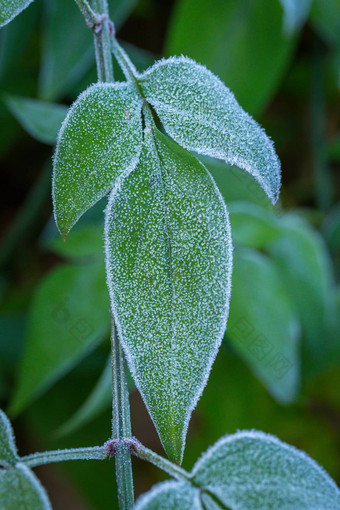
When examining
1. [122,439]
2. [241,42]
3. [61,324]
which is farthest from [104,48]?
[241,42]

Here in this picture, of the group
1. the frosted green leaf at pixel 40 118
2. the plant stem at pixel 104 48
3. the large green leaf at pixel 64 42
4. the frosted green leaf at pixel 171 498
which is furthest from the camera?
the large green leaf at pixel 64 42

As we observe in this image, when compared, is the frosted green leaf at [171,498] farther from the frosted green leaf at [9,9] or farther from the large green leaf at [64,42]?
the large green leaf at [64,42]

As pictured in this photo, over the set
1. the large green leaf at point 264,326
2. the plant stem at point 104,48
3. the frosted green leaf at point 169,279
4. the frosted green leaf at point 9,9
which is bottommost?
the large green leaf at point 264,326

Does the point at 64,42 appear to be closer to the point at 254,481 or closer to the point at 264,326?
the point at 264,326

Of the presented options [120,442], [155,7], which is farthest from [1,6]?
[155,7]

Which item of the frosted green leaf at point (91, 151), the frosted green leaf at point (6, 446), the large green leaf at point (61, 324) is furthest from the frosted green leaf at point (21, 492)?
the large green leaf at point (61, 324)

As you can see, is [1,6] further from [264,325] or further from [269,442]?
[264,325]

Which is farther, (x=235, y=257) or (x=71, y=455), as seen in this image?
(x=235, y=257)
